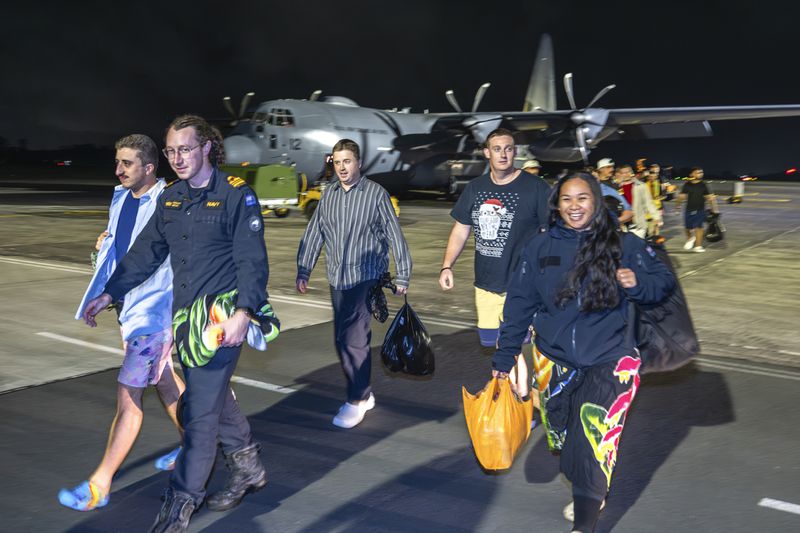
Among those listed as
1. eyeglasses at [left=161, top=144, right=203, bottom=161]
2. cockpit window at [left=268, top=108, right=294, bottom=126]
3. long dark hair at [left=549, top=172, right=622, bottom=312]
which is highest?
cockpit window at [left=268, top=108, right=294, bottom=126]

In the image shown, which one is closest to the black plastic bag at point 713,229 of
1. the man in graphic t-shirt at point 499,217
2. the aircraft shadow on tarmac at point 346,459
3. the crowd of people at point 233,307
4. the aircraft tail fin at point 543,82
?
the aircraft shadow on tarmac at point 346,459

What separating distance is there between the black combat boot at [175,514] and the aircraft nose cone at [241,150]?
62.3ft

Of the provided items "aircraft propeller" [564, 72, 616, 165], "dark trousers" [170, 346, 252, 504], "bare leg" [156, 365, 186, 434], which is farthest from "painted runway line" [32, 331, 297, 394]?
"aircraft propeller" [564, 72, 616, 165]

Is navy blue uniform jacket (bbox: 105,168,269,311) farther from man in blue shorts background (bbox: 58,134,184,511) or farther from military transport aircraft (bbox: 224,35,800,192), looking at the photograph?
military transport aircraft (bbox: 224,35,800,192)

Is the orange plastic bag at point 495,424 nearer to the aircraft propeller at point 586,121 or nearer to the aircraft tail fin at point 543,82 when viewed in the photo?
the aircraft propeller at point 586,121

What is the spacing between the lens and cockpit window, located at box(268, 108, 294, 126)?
22562 millimetres

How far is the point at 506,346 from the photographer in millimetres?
3859

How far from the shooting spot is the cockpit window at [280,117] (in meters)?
22.6

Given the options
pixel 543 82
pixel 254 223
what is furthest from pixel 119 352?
pixel 543 82

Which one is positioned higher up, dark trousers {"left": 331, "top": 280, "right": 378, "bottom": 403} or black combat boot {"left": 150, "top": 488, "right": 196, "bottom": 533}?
dark trousers {"left": 331, "top": 280, "right": 378, "bottom": 403}

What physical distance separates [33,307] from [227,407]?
6.64 metres

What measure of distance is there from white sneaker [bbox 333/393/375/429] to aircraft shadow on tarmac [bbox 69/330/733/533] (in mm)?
76

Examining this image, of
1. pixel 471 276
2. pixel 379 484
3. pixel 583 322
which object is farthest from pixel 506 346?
pixel 471 276

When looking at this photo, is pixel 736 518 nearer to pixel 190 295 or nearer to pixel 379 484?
pixel 379 484
